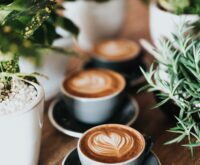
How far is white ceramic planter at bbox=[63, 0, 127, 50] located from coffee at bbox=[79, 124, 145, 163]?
410 millimetres

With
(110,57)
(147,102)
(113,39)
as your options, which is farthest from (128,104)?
(113,39)

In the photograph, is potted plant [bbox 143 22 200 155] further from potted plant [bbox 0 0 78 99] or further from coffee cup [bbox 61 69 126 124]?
potted plant [bbox 0 0 78 99]

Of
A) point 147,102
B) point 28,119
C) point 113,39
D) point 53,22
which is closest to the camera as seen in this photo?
point 28,119

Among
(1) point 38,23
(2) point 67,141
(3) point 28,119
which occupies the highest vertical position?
(1) point 38,23

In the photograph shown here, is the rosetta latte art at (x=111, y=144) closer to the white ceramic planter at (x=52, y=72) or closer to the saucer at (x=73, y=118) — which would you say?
the saucer at (x=73, y=118)

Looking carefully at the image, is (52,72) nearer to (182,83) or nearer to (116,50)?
(116,50)

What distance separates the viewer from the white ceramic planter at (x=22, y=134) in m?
0.53

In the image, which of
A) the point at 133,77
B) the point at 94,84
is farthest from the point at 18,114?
the point at 133,77

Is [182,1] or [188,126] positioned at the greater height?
[182,1]

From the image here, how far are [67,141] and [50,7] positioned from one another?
26cm

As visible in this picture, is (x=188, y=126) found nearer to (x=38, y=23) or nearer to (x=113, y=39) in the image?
(x=38, y=23)

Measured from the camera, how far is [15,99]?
0.56 metres

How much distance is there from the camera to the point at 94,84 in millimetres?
736

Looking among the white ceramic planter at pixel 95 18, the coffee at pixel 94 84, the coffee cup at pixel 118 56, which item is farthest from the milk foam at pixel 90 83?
the white ceramic planter at pixel 95 18
